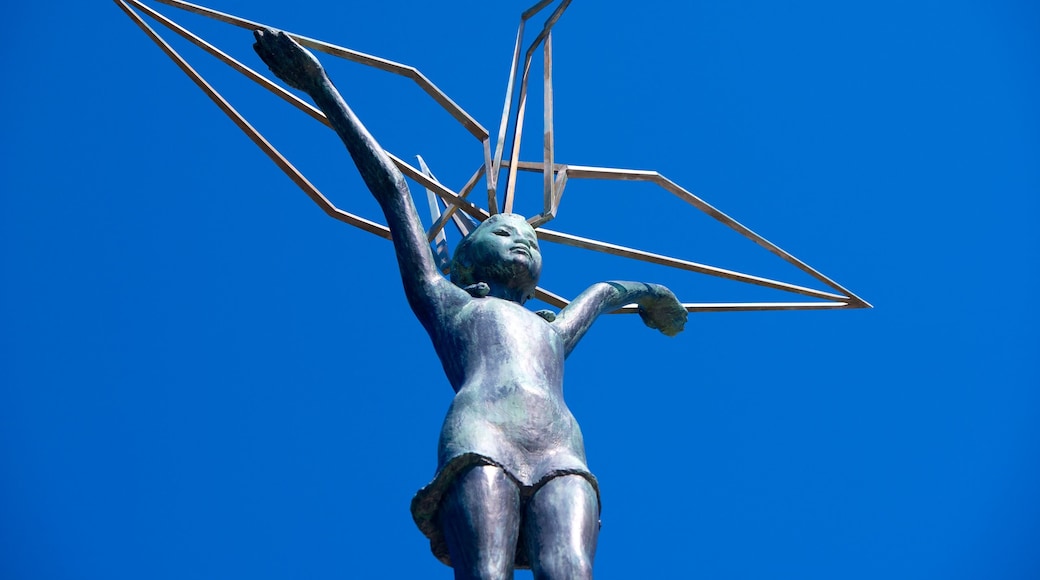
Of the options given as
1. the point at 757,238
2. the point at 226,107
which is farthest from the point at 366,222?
the point at 757,238

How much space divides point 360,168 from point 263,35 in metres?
1.20

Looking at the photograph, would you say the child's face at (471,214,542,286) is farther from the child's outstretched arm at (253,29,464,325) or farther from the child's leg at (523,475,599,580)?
the child's leg at (523,475,599,580)

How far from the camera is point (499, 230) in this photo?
1115cm

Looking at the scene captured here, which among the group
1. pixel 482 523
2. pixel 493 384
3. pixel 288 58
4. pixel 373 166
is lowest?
pixel 482 523

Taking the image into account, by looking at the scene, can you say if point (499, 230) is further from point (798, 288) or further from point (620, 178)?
point (798, 288)

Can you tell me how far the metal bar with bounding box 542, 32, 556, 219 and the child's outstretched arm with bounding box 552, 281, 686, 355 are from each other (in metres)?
0.81

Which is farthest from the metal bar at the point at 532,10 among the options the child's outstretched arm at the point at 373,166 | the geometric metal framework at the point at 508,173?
the child's outstretched arm at the point at 373,166

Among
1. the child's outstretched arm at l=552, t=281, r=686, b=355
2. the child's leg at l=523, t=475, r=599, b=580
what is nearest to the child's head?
the child's outstretched arm at l=552, t=281, r=686, b=355

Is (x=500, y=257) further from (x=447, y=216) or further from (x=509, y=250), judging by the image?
(x=447, y=216)

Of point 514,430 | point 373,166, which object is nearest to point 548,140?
point 373,166

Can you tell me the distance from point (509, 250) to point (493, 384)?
1.54m

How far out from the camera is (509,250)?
11000 mm

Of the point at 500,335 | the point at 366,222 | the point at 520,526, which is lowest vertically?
the point at 520,526

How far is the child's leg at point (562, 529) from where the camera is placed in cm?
891
